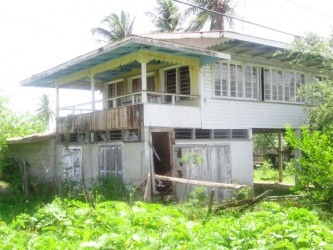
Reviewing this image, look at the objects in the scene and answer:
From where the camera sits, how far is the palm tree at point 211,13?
2825 cm

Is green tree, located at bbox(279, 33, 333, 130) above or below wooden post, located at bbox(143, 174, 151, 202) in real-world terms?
above

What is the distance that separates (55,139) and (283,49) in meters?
10.0

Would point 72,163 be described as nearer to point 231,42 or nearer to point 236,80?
point 236,80

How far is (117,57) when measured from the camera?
13281 mm

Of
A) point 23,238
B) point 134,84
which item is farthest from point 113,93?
point 23,238

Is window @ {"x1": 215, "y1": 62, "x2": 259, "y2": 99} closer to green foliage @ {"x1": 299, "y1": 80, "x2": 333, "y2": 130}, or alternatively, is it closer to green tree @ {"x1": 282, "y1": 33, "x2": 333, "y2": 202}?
green tree @ {"x1": 282, "y1": 33, "x2": 333, "y2": 202}

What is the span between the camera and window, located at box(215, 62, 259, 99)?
562 inches

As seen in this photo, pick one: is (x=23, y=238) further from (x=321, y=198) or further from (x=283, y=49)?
(x=283, y=49)

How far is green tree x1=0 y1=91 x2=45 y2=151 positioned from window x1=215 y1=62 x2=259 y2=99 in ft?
30.4

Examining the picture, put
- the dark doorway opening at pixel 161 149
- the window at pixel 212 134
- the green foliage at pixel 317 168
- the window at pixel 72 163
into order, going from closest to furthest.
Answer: the green foliage at pixel 317 168 → the window at pixel 212 134 → the window at pixel 72 163 → the dark doorway opening at pixel 161 149

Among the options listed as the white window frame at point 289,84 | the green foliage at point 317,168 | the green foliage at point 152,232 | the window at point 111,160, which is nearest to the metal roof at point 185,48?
the white window frame at point 289,84

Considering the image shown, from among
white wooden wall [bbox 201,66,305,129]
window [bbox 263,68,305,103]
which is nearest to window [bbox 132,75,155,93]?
white wooden wall [bbox 201,66,305,129]

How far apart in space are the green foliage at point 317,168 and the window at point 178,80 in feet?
18.0

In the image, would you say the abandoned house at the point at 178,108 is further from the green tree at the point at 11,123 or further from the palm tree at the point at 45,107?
the palm tree at the point at 45,107
